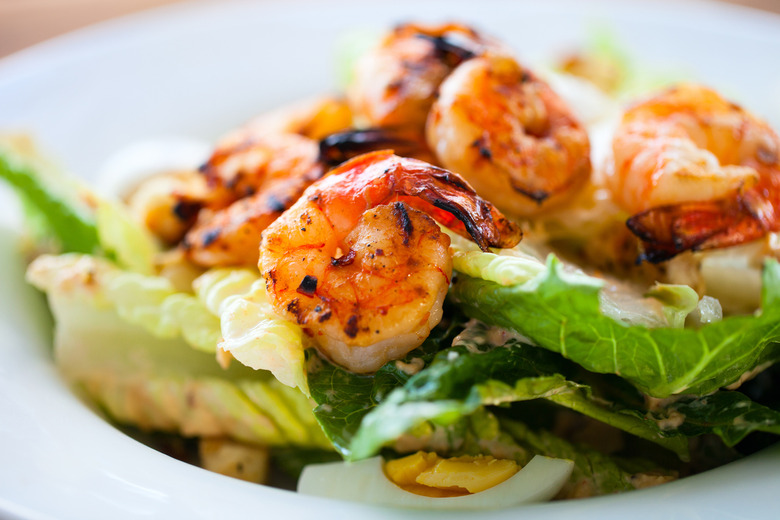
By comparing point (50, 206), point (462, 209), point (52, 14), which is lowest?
point (52, 14)

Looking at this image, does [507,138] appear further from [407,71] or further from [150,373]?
[150,373]

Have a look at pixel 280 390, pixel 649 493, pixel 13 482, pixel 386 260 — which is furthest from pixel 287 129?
pixel 649 493

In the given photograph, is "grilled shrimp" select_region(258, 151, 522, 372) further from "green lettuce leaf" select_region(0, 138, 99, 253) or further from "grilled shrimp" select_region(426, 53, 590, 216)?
"green lettuce leaf" select_region(0, 138, 99, 253)

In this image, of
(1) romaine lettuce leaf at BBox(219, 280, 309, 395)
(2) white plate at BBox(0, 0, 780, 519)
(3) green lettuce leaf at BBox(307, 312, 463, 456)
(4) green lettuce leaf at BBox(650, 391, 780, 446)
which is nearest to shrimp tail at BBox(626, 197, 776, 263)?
(4) green lettuce leaf at BBox(650, 391, 780, 446)

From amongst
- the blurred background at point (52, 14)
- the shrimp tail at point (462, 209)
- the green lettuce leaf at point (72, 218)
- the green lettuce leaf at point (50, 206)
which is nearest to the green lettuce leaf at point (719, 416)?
the shrimp tail at point (462, 209)

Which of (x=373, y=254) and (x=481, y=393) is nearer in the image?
(x=481, y=393)

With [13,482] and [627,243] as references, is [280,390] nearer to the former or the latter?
[13,482]

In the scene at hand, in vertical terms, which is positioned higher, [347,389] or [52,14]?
[347,389]

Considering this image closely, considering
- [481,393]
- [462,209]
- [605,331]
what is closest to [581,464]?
[605,331]
